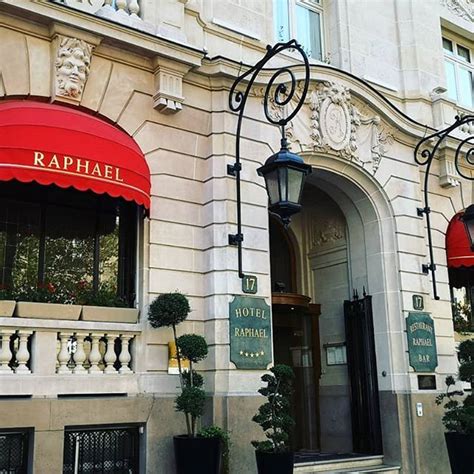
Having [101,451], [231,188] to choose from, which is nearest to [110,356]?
[101,451]

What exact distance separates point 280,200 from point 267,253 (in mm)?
2145

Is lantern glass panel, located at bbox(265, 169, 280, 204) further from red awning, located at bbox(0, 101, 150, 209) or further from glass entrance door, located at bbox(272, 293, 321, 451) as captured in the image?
glass entrance door, located at bbox(272, 293, 321, 451)

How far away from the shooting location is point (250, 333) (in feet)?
33.0

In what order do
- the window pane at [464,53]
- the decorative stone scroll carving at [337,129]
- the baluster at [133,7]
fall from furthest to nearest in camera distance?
the window pane at [464,53], the decorative stone scroll carving at [337,129], the baluster at [133,7]

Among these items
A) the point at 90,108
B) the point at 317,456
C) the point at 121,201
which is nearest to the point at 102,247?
the point at 121,201

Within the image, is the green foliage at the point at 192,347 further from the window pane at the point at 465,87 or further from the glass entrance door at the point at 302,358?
the window pane at the point at 465,87

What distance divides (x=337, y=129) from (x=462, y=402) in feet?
19.2

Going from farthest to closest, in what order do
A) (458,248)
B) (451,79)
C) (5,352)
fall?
(451,79) < (458,248) < (5,352)

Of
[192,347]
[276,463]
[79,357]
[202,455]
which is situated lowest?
[276,463]

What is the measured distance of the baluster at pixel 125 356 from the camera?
9.31 meters

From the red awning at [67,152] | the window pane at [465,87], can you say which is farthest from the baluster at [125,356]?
the window pane at [465,87]

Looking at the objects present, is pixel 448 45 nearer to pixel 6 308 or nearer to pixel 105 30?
pixel 105 30

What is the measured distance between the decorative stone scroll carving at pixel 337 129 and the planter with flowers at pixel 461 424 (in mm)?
4079

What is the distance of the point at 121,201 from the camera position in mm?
10172
